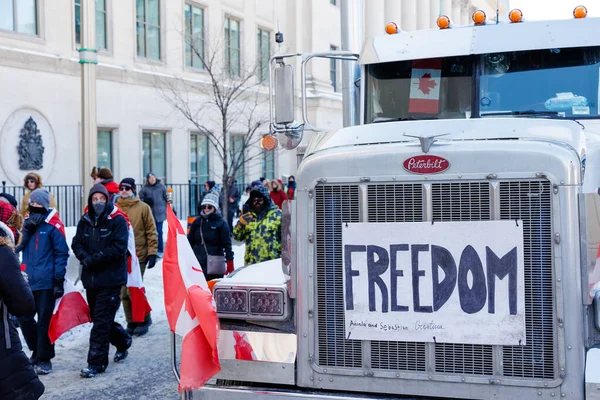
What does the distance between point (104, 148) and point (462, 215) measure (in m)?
17.0

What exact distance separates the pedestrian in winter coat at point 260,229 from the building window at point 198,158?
1580 cm

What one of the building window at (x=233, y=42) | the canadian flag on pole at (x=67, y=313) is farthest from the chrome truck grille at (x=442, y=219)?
the building window at (x=233, y=42)

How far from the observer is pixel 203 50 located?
72.4 ft

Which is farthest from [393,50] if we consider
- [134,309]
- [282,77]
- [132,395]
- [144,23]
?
[144,23]

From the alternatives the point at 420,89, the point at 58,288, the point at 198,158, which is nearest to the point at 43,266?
the point at 58,288

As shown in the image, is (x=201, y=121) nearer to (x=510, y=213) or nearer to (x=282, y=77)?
(x=282, y=77)

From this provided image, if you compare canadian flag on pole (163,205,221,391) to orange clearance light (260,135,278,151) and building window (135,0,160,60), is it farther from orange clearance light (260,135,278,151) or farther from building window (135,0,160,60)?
building window (135,0,160,60)

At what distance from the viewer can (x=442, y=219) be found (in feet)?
13.8

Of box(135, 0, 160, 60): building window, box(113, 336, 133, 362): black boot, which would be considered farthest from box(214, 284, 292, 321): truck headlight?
box(135, 0, 160, 60): building window

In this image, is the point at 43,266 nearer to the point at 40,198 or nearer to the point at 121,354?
the point at 40,198

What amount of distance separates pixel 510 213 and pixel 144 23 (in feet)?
61.7

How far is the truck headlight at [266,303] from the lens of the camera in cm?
462

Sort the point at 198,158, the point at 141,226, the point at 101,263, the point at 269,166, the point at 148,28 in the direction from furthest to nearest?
Result: the point at 269,166, the point at 198,158, the point at 148,28, the point at 141,226, the point at 101,263

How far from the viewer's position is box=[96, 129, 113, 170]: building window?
19.9m
